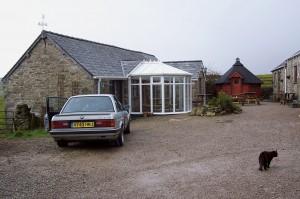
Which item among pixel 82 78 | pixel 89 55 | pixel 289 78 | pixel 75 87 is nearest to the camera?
pixel 82 78

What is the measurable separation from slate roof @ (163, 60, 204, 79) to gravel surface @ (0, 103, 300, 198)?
69.8 ft

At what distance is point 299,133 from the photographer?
1288cm

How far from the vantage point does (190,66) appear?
1368 inches

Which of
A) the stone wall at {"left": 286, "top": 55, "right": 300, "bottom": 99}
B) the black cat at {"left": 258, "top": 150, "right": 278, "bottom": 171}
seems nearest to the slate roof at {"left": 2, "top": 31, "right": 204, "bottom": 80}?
the stone wall at {"left": 286, "top": 55, "right": 300, "bottom": 99}

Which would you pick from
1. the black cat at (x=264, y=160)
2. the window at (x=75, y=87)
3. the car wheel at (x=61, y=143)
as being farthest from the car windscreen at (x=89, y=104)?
the window at (x=75, y=87)

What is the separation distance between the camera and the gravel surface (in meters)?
6.14

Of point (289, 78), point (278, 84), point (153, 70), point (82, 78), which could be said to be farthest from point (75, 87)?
point (278, 84)

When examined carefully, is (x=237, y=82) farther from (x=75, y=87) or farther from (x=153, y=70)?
(x=75, y=87)

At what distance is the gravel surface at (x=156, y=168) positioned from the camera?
20.1 feet

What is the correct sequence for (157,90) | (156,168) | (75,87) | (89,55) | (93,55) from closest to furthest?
(156,168)
(75,87)
(89,55)
(157,90)
(93,55)

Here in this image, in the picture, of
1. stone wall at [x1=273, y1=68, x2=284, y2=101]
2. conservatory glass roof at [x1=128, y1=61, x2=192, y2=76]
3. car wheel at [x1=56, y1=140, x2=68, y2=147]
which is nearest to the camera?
car wheel at [x1=56, y1=140, x2=68, y2=147]

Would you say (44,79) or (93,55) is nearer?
(44,79)

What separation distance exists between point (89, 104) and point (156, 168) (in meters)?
3.89

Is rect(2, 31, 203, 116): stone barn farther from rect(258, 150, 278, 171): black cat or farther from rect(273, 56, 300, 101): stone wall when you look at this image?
rect(258, 150, 278, 171): black cat
